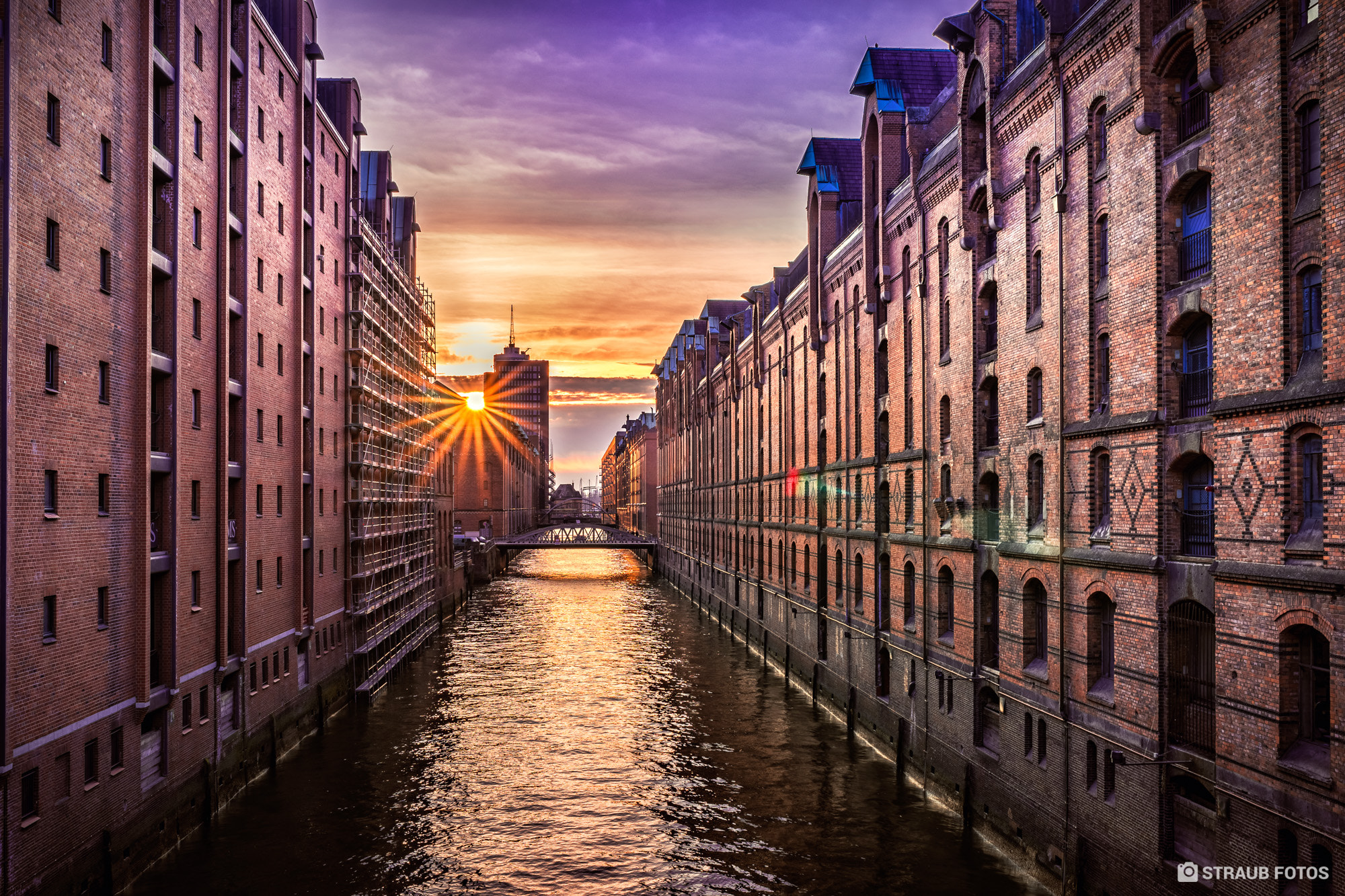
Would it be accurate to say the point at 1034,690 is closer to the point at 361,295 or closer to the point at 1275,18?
the point at 1275,18

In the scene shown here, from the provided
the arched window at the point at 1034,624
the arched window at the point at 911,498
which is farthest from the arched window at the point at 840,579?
the arched window at the point at 1034,624

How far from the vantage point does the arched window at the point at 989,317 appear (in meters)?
23.9

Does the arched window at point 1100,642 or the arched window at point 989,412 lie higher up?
the arched window at point 989,412

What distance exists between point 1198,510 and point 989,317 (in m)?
9.13

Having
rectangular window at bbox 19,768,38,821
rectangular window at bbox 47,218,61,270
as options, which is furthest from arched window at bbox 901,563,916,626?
rectangular window at bbox 47,218,61,270

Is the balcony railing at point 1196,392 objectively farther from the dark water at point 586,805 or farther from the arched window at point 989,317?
the dark water at point 586,805

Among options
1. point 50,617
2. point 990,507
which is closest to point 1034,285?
point 990,507

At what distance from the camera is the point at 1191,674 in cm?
1585

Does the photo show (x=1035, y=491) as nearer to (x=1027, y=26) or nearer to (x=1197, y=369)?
(x=1197, y=369)

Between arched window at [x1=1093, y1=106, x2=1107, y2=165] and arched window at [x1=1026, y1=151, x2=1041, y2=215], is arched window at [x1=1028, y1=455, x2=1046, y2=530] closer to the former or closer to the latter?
arched window at [x1=1026, y1=151, x2=1041, y2=215]

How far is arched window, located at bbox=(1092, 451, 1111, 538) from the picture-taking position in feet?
60.1

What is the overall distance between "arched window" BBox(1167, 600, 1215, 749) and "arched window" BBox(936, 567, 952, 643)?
389 inches

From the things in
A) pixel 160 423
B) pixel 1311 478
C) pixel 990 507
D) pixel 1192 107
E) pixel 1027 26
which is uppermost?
pixel 1027 26

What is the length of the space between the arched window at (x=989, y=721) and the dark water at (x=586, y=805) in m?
1.93
